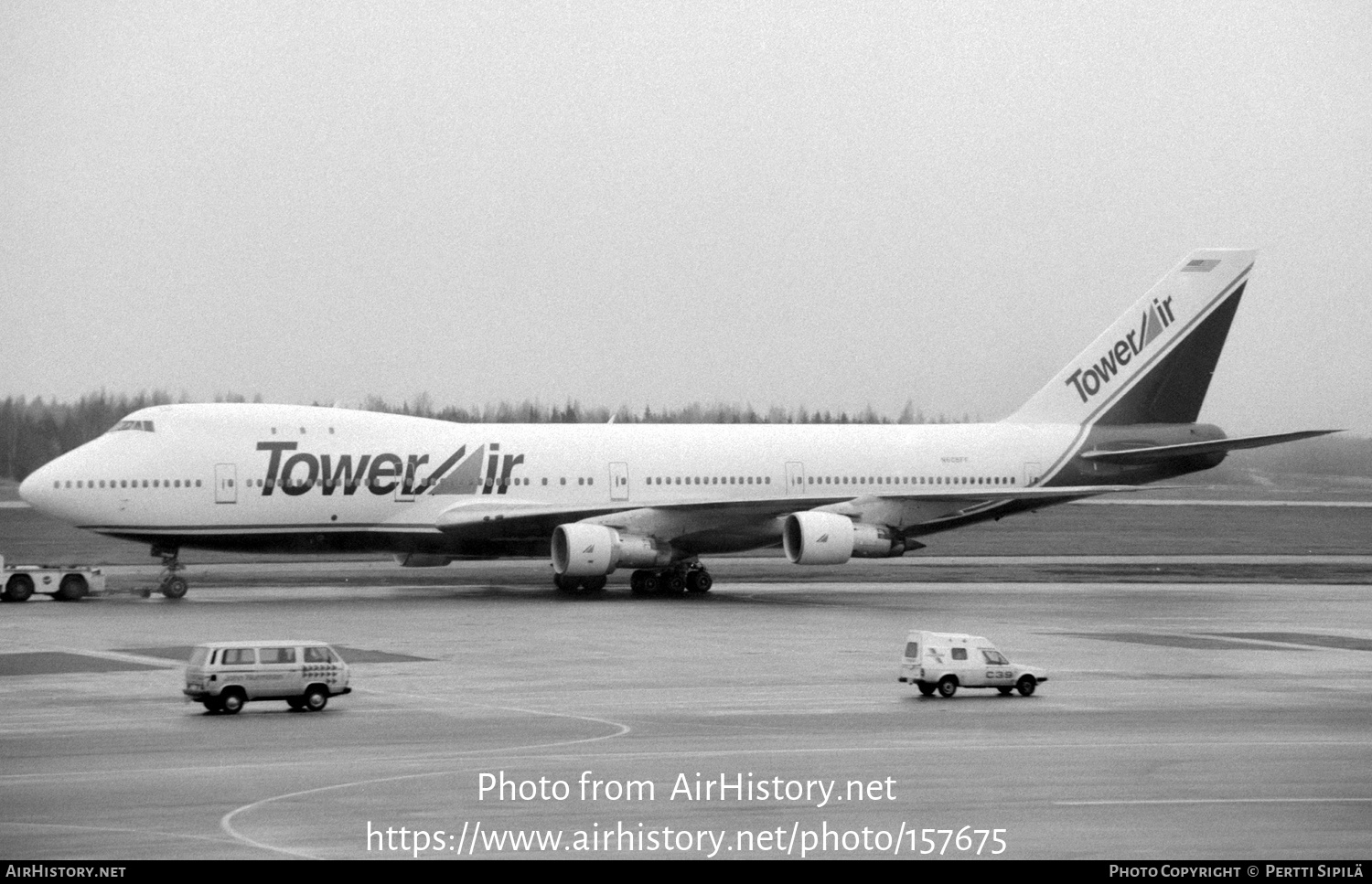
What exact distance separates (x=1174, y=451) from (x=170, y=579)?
29.6 metres

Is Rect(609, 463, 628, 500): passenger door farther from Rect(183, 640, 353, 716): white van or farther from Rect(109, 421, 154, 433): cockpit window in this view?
Rect(183, 640, 353, 716): white van

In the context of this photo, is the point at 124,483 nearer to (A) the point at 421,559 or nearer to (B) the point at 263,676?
(A) the point at 421,559

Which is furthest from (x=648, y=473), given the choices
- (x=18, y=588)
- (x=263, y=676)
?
(x=263, y=676)

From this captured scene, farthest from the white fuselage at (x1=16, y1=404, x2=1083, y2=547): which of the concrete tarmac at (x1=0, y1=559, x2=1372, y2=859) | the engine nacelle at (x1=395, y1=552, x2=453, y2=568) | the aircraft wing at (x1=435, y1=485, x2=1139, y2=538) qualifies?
the concrete tarmac at (x1=0, y1=559, x2=1372, y2=859)

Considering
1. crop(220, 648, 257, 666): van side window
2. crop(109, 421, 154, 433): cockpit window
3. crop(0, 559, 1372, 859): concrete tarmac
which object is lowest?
crop(0, 559, 1372, 859): concrete tarmac

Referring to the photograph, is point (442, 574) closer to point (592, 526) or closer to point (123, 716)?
point (592, 526)

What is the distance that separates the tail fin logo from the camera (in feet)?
183

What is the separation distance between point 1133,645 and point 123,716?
19.7 metres

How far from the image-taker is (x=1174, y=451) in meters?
53.4

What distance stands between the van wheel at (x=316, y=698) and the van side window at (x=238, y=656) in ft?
3.03

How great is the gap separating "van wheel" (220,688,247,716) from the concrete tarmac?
0.36 metres

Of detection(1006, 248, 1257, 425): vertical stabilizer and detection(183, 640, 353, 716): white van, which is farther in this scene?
detection(1006, 248, 1257, 425): vertical stabilizer

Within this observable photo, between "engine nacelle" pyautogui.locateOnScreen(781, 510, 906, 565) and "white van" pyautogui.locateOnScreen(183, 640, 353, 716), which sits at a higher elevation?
"engine nacelle" pyautogui.locateOnScreen(781, 510, 906, 565)

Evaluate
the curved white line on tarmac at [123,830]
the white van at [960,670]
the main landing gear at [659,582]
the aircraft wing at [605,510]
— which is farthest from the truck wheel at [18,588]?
the curved white line on tarmac at [123,830]
